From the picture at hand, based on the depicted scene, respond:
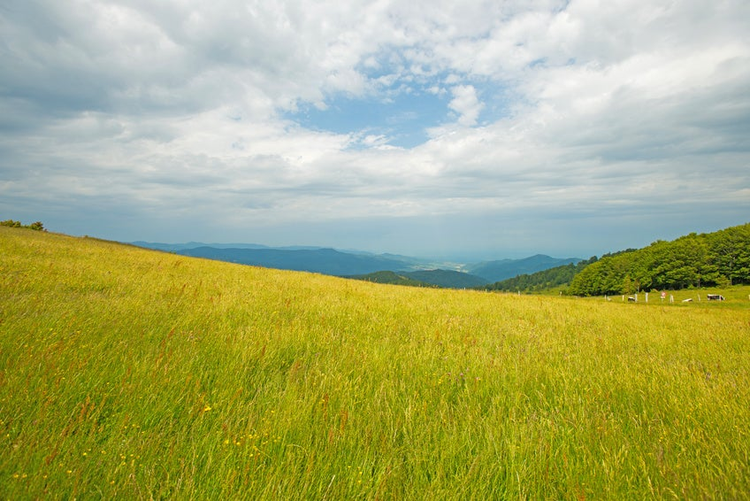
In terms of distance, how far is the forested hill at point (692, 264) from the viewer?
3829 inches

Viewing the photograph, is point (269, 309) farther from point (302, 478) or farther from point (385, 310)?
point (302, 478)

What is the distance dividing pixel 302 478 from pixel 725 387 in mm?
4913

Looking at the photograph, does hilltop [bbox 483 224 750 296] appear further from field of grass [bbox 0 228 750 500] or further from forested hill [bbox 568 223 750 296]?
field of grass [bbox 0 228 750 500]

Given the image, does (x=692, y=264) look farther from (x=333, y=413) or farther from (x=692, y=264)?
(x=333, y=413)

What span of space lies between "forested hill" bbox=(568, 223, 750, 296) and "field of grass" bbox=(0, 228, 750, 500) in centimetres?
12481

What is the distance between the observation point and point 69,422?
2.30m

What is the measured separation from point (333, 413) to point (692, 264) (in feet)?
458

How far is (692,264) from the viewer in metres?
101

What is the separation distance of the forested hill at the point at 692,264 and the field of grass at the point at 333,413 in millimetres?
124808

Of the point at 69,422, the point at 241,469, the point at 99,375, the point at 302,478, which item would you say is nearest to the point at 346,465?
the point at 302,478

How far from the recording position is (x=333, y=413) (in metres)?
2.93

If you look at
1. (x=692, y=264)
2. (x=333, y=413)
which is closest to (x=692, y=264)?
(x=692, y=264)

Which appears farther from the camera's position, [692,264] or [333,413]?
[692,264]

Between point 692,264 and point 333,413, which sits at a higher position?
point 692,264
